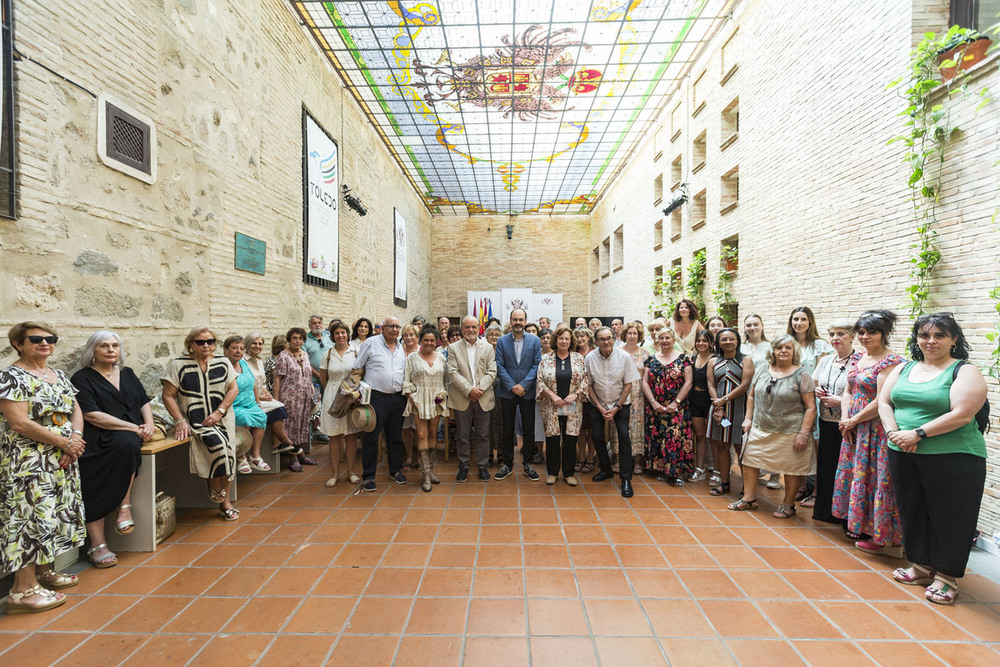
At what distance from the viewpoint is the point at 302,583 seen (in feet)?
9.46

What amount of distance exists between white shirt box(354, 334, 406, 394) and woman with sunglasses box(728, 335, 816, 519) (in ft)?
10.9

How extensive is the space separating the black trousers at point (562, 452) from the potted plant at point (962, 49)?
4.27 meters

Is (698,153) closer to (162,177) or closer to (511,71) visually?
(511,71)

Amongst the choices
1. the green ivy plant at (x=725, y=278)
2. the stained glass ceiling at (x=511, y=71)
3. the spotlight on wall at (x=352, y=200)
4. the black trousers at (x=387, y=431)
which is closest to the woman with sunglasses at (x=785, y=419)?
the black trousers at (x=387, y=431)

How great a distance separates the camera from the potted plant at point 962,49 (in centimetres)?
352

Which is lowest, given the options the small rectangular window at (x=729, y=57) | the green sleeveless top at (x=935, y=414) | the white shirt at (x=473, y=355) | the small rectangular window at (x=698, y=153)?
the green sleeveless top at (x=935, y=414)

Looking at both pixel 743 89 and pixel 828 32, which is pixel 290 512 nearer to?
pixel 828 32

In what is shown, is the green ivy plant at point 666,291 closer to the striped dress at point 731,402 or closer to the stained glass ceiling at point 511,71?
the stained glass ceiling at point 511,71

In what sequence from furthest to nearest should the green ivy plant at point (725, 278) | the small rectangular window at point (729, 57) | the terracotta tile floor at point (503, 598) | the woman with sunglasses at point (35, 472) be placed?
the green ivy plant at point (725, 278) < the small rectangular window at point (729, 57) < the woman with sunglasses at point (35, 472) < the terracotta tile floor at point (503, 598)

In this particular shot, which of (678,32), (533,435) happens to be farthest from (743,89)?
(533,435)

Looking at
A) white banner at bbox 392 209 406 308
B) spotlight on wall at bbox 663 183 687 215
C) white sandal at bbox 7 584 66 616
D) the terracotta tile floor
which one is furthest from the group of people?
white banner at bbox 392 209 406 308

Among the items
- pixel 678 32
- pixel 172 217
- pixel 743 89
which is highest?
pixel 678 32

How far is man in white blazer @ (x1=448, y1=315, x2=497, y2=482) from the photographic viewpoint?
189 inches

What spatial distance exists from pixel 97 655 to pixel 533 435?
368 centimetres
